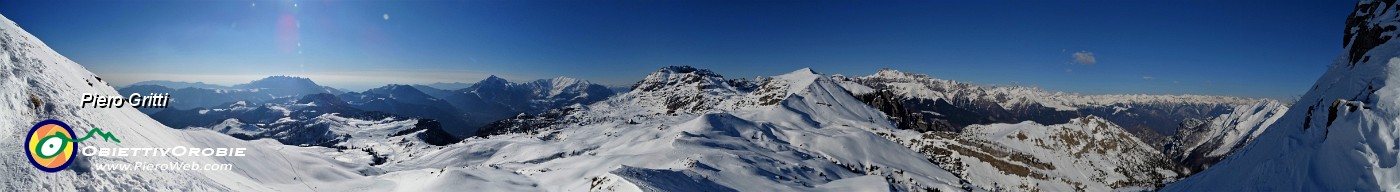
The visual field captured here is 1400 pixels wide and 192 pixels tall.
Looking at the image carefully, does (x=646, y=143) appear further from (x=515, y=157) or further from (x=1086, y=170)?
(x=1086, y=170)

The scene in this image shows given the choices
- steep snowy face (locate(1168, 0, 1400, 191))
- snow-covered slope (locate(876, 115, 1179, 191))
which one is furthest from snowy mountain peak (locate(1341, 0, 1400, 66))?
snow-covered slope (locate(876, 115, 1179, 191))

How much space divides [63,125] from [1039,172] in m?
197

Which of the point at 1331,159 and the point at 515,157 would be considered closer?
the point at 1331,159

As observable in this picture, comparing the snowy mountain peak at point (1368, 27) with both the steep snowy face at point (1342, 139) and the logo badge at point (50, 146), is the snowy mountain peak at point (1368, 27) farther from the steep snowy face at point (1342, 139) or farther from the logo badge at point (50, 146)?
the logo badge at point (50, 146)

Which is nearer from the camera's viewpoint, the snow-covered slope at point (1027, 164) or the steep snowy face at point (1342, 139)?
the steep snowy face at point (1342, 139)

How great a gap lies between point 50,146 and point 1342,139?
58.5 metres

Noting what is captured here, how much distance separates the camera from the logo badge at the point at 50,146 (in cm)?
2228

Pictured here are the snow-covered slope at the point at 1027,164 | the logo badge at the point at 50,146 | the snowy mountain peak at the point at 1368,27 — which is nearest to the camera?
the logo badge at the point at 50,146

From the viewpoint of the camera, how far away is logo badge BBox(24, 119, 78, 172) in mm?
22281

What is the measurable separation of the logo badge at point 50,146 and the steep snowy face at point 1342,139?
5459cm

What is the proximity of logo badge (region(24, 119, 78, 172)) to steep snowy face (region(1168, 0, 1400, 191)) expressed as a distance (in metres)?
54.6

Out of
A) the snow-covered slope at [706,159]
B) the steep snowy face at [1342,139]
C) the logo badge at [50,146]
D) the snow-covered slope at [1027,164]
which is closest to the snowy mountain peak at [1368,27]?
the steep snowy face at [1342,139]

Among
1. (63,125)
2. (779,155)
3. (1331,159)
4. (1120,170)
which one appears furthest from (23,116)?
(1120,170)

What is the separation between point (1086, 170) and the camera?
17962 cm
